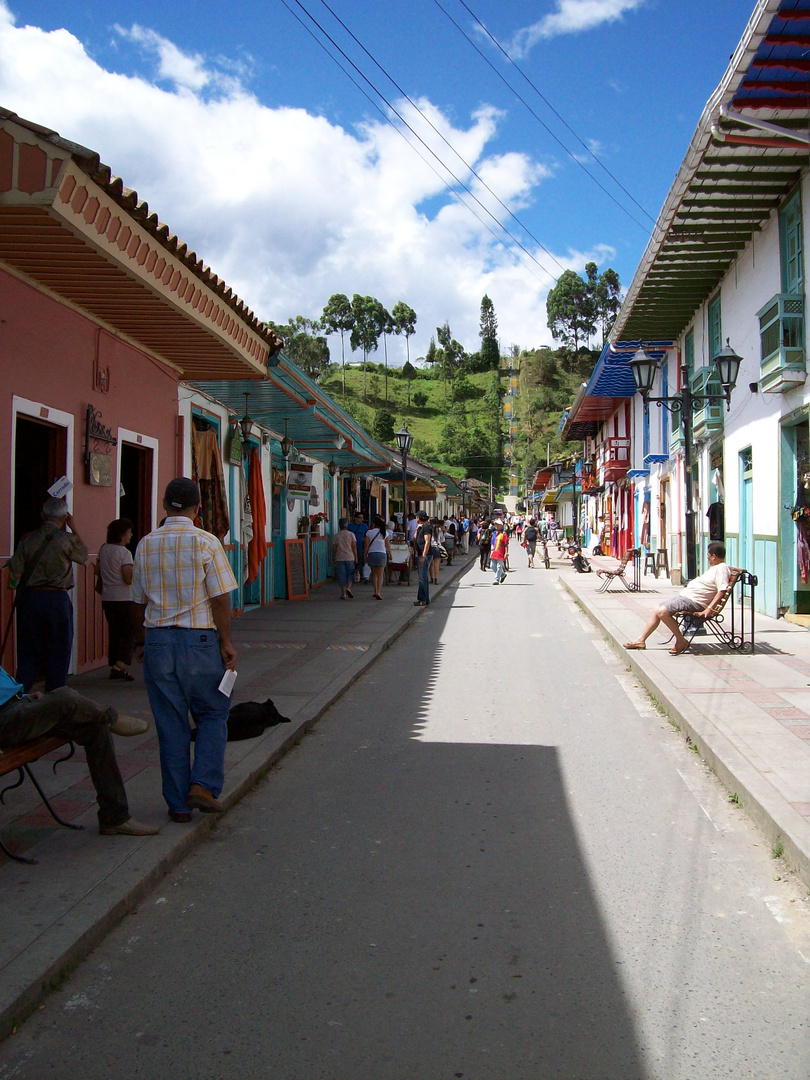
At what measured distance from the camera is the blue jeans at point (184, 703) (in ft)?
15.1

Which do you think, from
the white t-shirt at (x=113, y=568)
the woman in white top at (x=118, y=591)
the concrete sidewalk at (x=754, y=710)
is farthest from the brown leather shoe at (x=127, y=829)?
the white t-shirt at (x=113, y=568)

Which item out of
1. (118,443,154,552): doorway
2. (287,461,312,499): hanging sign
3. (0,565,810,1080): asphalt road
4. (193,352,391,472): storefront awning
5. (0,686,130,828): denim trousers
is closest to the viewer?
(0,565,810,1080): asphalt road

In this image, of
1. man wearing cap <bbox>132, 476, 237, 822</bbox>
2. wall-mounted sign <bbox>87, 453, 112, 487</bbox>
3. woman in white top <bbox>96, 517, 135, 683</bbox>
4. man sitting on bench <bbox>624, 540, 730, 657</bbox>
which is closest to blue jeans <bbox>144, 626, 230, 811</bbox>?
man wearing cap <bbox>132, 476, 237, 822</bbox>

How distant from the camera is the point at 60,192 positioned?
5.27 metres

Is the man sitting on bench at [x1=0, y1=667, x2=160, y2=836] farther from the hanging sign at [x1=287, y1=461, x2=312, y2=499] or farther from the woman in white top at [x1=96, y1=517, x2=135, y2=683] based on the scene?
the hanging sign at [x1=287, y1=461, x2=312, y2=499]

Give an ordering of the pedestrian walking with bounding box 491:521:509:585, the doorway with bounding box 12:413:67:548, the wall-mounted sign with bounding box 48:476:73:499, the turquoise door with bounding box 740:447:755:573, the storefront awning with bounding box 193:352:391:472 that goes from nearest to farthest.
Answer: the wall-mounted sign with bounding box 48:476:73:499
the doorway with bounding box 12:413:67:548
the storefront awning with bounding box 193:352:391:472
the turquoise door with bounding box 740:447:755:573
the pedestrian walking with bounding box 491:521:509:585

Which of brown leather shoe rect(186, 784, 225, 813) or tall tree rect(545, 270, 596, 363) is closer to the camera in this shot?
brown leather shoe rect(186, 784, 225, 813)

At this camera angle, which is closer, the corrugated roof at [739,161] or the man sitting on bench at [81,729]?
the man sitting on bench at [81,729]

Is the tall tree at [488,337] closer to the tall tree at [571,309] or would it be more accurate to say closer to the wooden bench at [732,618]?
the tall tree at [571,309]

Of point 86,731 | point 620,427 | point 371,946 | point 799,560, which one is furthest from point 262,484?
point 620,427

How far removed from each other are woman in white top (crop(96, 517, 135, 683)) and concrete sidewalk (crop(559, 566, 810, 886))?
5.01m

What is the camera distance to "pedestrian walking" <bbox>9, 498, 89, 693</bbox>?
6.87 metres

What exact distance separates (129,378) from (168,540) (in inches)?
225

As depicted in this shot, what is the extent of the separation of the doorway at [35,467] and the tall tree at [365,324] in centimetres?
11909
